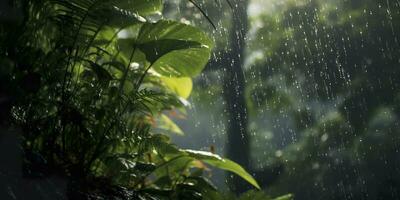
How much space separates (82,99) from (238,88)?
15080mm

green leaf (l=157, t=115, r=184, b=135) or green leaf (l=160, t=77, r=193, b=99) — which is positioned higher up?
green leaf (l=160, t=77, r=193, b=99)

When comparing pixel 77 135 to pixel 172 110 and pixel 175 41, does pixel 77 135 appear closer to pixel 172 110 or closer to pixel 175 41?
pixel 175 41

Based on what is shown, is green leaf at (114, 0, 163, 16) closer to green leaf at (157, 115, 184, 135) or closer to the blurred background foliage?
green leaf at (157, 115, 184, 135)

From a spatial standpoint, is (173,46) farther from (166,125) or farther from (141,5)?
(166,125)

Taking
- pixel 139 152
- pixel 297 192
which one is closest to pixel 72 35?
pixel 139 152

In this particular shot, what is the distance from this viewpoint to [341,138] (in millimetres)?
16516

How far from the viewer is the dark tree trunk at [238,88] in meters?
17.4

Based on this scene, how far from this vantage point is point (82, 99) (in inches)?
107

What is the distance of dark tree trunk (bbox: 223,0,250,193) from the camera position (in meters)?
17.4

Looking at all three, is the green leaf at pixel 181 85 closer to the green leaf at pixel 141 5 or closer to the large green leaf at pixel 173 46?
the large green leaf at pixel 173 46

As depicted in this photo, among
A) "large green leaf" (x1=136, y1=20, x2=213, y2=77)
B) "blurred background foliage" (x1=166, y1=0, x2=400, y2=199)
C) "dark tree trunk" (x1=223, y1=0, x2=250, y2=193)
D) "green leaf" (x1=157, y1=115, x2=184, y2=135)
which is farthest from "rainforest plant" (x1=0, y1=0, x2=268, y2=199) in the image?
"dark tree trunk" (x1=223, y1=0, x2=250, y2=193)

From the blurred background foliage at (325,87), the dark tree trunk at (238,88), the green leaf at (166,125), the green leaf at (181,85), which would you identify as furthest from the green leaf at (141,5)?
the dark tree trunk at (238,88)

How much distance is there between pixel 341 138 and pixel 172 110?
13542 mm

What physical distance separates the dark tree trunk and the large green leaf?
13.6m
